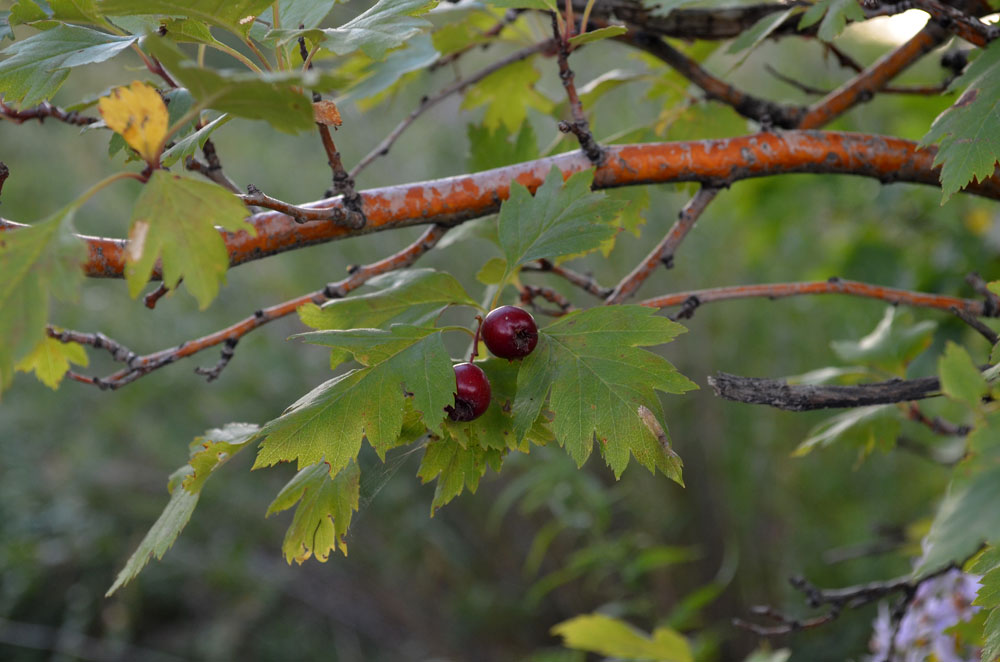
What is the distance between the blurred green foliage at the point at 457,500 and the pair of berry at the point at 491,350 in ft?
3.72

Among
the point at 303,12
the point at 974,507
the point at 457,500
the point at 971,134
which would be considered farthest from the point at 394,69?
the point at 457,500

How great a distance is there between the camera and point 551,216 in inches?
24.5

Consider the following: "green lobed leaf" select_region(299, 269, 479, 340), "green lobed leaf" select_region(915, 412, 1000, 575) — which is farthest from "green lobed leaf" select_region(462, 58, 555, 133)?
"green lobed leaf" select_region(915, 412, 1000, 575)

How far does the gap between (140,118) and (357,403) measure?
Result: 0.75 feet

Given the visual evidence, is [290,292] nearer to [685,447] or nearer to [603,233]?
[685,447]

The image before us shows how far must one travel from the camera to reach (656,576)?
1.74 metres

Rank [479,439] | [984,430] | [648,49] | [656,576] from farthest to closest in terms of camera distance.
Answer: [656,576] < [648,49] < [479,439] < [984,430]

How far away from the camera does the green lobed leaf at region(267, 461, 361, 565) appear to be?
0.58 m

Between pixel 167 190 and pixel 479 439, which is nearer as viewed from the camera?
pixel 167 190

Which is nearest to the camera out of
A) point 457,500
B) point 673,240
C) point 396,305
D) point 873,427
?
point 396,305

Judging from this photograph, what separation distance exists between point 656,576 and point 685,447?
1.59ft

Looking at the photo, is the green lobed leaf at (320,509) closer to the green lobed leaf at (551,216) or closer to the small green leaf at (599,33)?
the green lobed leaf at (551,216)

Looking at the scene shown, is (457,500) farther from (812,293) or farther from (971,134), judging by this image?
(971,134)

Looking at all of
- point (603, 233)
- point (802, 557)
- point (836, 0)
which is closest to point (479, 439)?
point (603, 233)
